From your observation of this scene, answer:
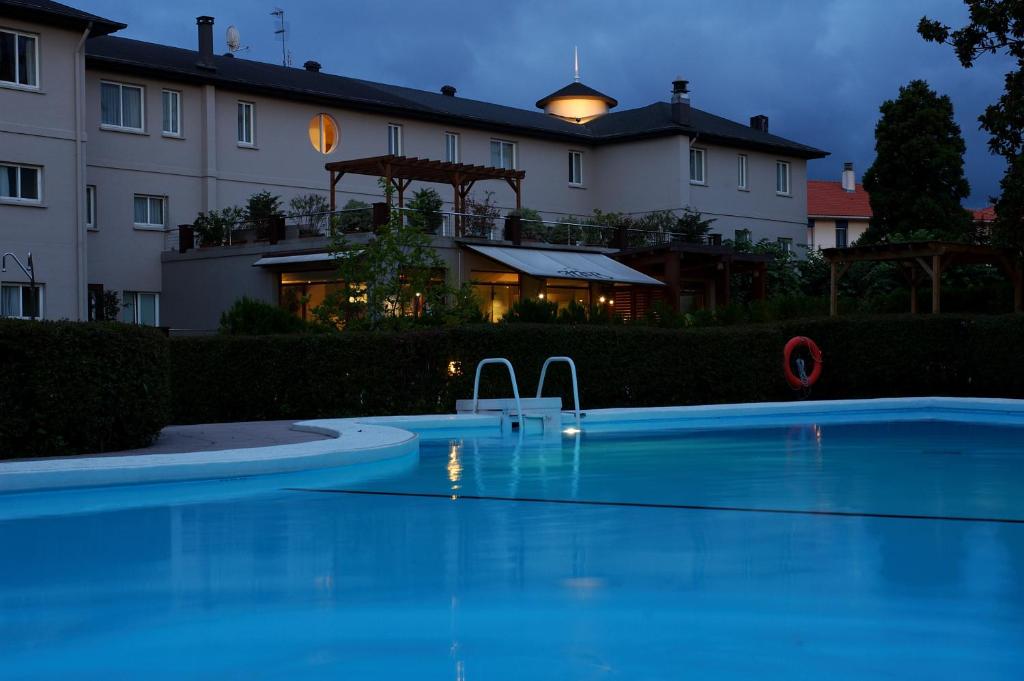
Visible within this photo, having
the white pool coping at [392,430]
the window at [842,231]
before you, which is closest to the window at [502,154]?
the white pool coping at [392,430]

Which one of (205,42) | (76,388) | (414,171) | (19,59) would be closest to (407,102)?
(205,42)

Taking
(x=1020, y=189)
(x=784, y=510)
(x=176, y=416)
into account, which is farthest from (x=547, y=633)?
(x=1020, y=189)

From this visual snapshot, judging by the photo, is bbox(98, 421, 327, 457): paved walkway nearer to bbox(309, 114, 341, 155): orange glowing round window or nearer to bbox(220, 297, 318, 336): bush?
bbox(220, 297, 318, 336): bush

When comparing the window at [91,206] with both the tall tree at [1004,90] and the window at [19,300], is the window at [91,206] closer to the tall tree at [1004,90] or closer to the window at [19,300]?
the window at [19,300]

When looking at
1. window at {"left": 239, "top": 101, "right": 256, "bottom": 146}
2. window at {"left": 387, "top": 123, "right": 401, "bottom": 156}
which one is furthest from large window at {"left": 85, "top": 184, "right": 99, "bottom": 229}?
window at {"left": 387, "top": 123, "right": 401, "bottom": 156}

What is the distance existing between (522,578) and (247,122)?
30619 mm

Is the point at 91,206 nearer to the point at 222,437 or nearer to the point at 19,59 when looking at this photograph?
the point at 19,59

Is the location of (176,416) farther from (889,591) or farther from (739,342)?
Result: (889,591)

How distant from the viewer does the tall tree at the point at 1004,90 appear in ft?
86.5

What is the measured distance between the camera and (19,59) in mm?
28844

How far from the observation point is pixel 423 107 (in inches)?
1538

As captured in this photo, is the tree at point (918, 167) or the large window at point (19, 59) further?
the tree at point (918, 167)

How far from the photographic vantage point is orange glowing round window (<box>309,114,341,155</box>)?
121 ft

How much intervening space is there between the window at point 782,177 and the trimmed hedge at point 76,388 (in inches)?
1491
